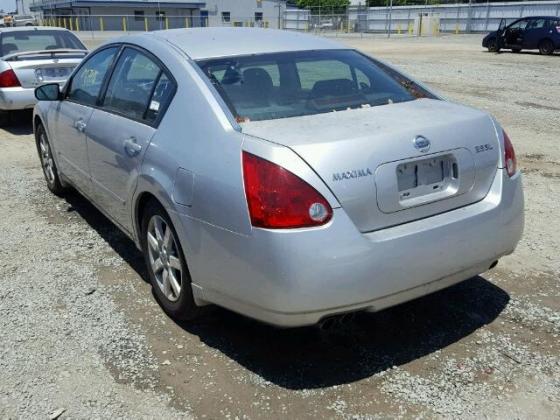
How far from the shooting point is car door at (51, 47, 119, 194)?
439 cm

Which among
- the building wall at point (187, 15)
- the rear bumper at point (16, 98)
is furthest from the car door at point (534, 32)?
the building wall at point (187, 15)

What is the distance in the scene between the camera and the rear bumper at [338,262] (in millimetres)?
Result: 2607

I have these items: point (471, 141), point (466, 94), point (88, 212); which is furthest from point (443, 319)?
point (466, 94)

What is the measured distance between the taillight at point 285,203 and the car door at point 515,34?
25.1m

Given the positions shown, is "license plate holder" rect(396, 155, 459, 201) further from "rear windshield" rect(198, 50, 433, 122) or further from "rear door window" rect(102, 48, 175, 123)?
"rear door window" rect(102, 48, 175, 123)

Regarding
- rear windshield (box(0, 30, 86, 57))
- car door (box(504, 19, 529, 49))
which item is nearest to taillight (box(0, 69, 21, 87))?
rear windshield (box(0, 30, 86, 57))

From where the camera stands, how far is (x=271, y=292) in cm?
267

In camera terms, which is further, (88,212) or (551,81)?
(551,81)

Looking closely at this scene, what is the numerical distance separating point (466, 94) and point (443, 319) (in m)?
9.94

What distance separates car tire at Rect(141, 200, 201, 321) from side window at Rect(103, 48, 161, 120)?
677 mm

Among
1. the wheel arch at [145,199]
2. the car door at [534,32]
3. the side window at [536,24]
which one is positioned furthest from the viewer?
the side window at [536,24]

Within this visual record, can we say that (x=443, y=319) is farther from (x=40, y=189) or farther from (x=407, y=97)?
(x=40, y=189)

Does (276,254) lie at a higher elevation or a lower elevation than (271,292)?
higher

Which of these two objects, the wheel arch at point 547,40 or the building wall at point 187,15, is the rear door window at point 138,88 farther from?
the building wall at point 187,15
